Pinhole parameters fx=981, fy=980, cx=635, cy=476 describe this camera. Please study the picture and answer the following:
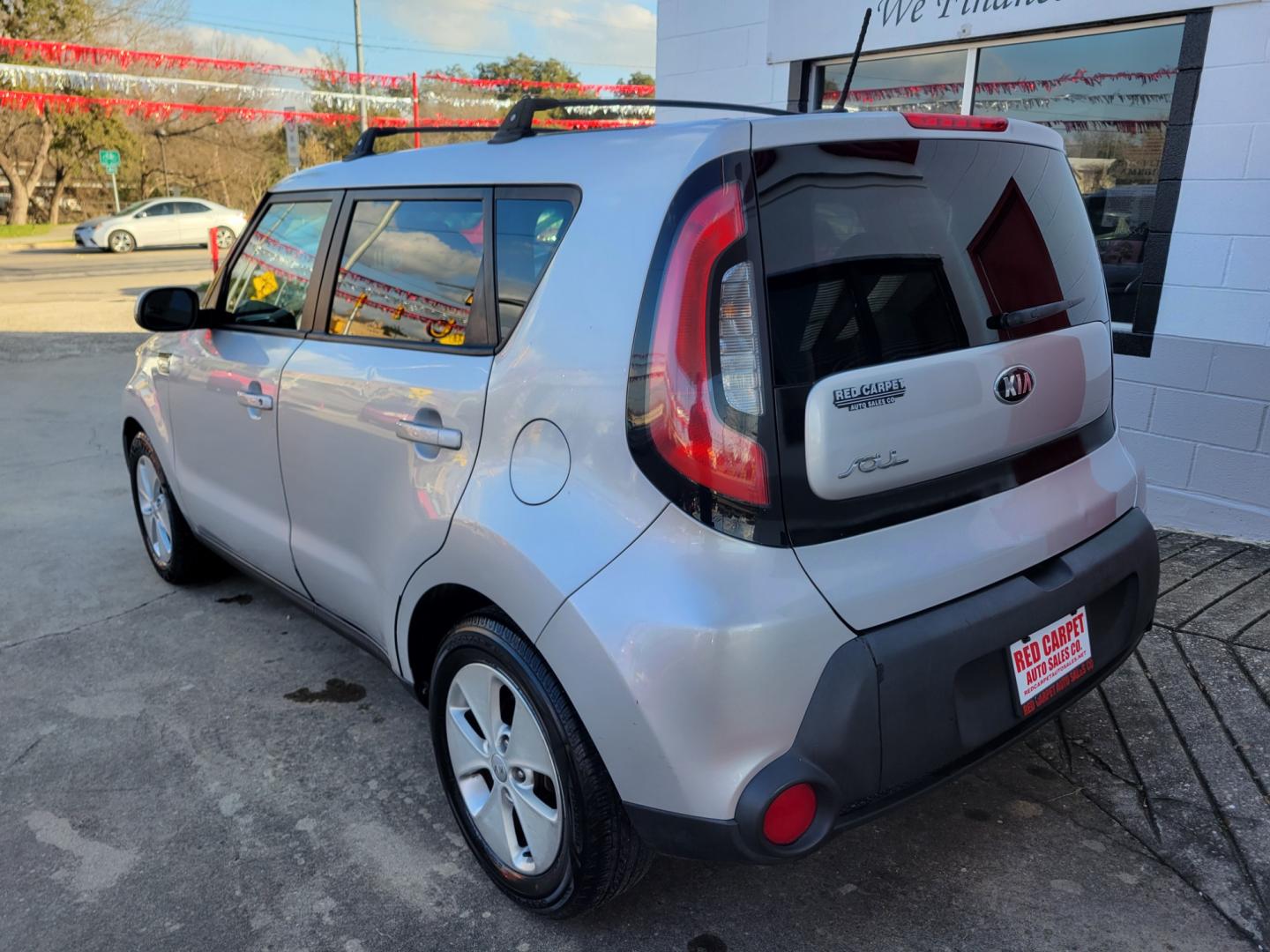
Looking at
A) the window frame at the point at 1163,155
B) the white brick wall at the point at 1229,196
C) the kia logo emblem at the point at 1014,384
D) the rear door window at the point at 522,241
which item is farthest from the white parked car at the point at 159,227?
the kia logo emblem at the point at 1014,384

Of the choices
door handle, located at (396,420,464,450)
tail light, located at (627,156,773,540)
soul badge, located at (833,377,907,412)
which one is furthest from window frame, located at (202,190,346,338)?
soul badge, located at (833,377,907,412)

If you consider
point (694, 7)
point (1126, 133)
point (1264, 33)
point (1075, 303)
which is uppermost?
point (694, 7)

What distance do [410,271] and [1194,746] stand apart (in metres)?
2.70

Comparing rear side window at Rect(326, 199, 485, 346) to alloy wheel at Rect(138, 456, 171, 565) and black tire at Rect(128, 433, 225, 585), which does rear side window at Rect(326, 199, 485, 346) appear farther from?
alloy wheel at Rect(138, 456, 171, 565)

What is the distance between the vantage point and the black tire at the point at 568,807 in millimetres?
2023

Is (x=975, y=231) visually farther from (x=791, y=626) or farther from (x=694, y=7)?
(x=694, y=7)

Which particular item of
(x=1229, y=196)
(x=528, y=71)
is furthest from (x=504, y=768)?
(x=528, y=71)

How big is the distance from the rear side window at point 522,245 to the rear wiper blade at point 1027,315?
3.15ft

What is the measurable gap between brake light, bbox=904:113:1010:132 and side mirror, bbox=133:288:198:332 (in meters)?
2.53

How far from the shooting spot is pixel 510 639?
216 cm

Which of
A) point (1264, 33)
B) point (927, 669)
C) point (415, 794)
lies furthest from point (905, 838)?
point (1264, 33)

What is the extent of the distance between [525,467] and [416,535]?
49 cm

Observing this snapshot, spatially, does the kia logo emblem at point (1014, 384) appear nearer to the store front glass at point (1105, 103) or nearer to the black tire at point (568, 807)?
the black tire at point (568, 807)

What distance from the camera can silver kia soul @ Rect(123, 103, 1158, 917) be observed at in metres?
1.83
